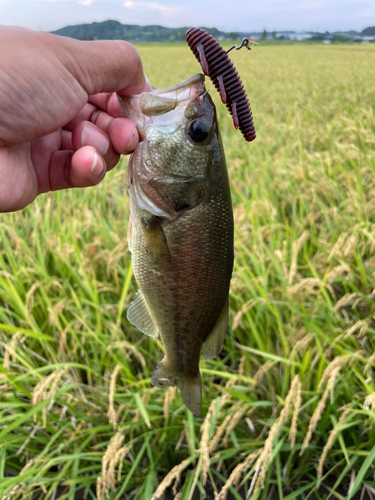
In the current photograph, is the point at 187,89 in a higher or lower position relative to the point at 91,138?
higher

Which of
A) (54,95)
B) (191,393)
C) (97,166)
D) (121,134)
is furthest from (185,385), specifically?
(54,95)

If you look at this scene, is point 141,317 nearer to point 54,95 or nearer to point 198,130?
point 198,130

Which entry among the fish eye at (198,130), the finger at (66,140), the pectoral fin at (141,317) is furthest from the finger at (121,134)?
the pectoral fin at (141,317)

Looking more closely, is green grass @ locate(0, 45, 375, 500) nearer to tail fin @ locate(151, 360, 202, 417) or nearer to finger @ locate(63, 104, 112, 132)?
tail fin @ locate(151, 360, 202, 417)

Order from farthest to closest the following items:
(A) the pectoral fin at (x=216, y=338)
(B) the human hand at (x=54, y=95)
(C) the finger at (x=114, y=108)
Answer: (C) the finger at (x=114, y=108), (A) the pectoral fin at (x=216, y=338), (B) the human hand at (x=54, y=95)

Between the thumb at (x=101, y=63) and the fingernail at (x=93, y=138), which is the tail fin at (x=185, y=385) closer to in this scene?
the fingernail at (x=93, y=138)

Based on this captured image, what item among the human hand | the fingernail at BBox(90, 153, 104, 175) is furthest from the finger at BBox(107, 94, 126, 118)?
Answer: the fingernail at BBox(90, 153, 104, 175)
